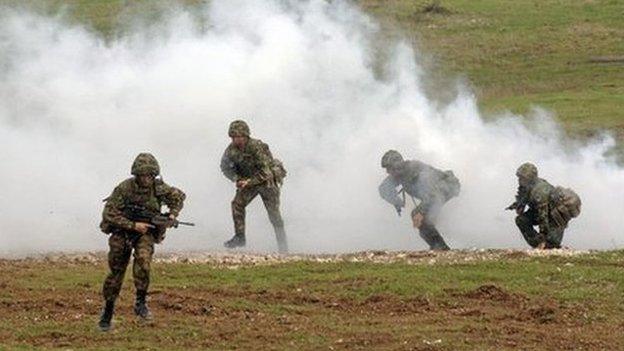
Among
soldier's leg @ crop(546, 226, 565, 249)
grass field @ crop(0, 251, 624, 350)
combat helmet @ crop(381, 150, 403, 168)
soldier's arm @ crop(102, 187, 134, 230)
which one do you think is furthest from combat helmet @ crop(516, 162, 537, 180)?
soldier's arm @ crop(102, 187, 134, 230)

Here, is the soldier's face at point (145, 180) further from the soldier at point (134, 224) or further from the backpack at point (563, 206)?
the backpack at point (563, 206)

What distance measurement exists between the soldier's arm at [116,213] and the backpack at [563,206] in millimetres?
10231

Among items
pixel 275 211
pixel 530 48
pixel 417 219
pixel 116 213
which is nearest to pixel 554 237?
pixel 417 219

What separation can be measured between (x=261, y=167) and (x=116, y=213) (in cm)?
849

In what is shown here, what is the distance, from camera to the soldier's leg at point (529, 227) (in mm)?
28609

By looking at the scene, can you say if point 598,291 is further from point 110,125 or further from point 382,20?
point 382,20

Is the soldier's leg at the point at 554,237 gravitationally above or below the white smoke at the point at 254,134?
below

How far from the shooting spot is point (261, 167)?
28.6 meters

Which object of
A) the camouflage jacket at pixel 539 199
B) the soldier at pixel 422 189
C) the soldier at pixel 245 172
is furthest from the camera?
the soldier at pixel 422 189

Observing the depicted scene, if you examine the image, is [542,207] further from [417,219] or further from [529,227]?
[417,219]

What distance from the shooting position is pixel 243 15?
118 ft

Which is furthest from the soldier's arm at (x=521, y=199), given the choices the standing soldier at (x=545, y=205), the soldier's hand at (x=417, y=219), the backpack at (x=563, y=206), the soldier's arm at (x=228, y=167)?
the soldier's arm at (x=228, y=167)

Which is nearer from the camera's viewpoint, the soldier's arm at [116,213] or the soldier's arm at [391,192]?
the soldier's arm at [116,213]

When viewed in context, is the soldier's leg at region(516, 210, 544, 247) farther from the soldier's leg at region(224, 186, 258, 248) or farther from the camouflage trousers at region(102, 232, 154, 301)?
the camouflage trousers at region(102, 232, 154, 301)
